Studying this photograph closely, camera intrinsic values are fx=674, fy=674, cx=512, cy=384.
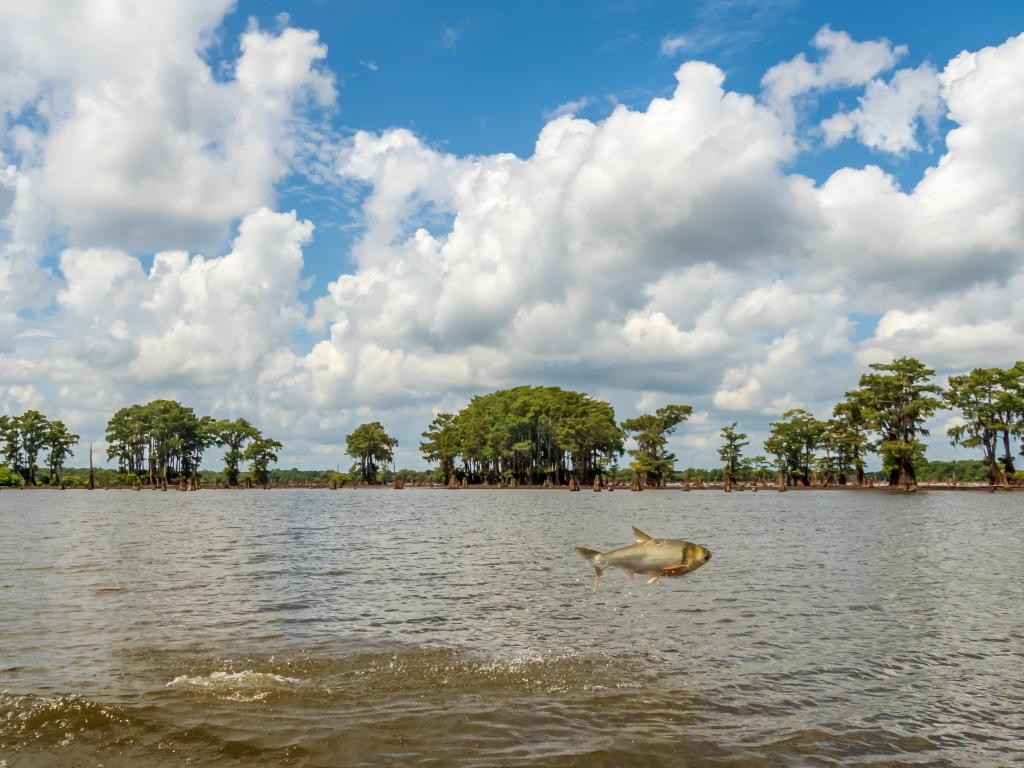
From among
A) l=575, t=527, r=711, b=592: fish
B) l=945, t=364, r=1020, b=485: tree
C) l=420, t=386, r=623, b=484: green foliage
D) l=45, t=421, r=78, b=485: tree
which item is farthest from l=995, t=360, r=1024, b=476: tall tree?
l=45, t=421, r=78, b=485: tree

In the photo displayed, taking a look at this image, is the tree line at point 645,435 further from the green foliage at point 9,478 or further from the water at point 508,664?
the water at point 508,664

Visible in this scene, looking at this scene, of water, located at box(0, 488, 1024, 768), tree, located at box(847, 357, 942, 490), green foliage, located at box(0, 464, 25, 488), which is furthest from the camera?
green foliage, located at box(0, 464, 25, 488)

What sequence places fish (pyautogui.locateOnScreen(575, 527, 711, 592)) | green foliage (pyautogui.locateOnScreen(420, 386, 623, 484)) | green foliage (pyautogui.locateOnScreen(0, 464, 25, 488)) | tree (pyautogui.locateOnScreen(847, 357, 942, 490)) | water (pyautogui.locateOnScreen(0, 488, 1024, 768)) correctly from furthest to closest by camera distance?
1. green foliage (pyautogui.locateOnScreen(0, 464, 25, 488))
2. green foliage (pyautogui.locateOnScreen(420, 386, 623, 484))
3. tree (pyautogui.locateOnScreen(847, 357, 942, 490))
4. fish (pyautogui.locateOnScreen(575, 527, 711, 592))
5. water (pyautogui.locateOnScreen(0, 488, 1024, 768))

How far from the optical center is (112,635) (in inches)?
616

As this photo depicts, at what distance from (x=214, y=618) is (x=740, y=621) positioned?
13.6 m

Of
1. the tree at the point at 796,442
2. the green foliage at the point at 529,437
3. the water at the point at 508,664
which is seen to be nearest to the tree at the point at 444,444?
the green foliage at the point at 529,437

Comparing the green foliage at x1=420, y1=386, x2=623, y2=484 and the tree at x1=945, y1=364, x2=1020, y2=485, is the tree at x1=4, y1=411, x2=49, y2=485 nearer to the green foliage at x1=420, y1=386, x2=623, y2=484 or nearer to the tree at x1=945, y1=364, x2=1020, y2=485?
the green foliage at x1=420, y1=386, x2=623, y2=484

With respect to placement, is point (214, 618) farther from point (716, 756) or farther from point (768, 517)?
point (768, 517)

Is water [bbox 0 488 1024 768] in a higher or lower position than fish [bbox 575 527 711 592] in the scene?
lower

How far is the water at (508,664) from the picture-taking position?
9.28m

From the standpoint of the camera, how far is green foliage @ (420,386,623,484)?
159m

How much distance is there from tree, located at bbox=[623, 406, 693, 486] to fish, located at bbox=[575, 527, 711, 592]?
5593 inches

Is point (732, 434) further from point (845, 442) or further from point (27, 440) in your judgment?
point (27, 440)

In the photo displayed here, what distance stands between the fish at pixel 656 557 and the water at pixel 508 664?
2.26 m
